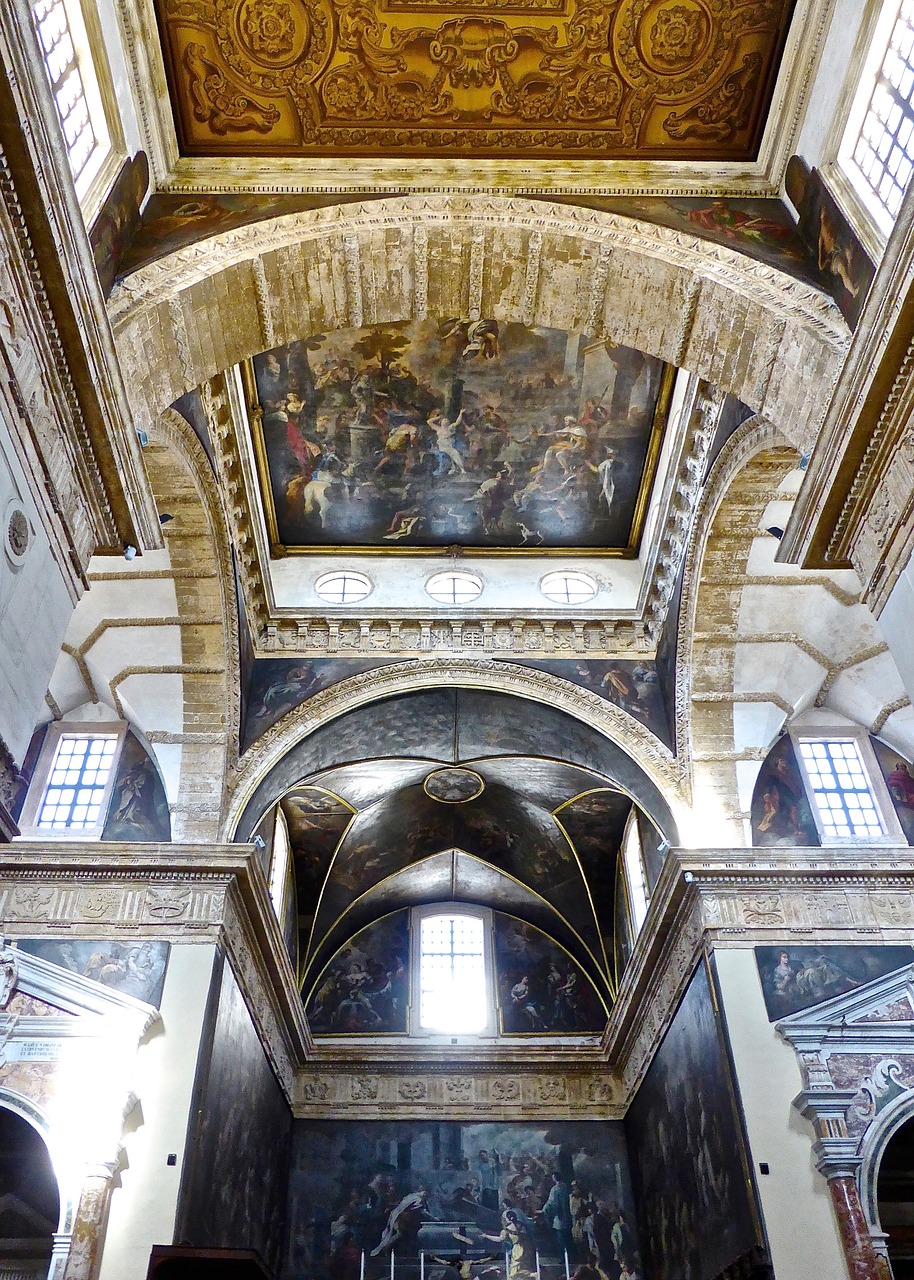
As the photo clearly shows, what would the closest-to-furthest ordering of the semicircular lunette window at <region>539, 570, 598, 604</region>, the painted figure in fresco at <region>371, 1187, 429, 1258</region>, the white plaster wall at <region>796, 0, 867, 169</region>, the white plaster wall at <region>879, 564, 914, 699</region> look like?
the white plaster wall at <region>879, 564, 914, 699</region>
the white plaster wall at <region>796, 0, 867, 169</region>
the semicircular lunette window at <region>539, 570, 598, 604</region>
the painted figure in fresco at <region>371, 1187, 429, 1258</region>

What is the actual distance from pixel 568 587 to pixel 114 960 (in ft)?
27.4

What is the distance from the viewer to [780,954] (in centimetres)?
1181

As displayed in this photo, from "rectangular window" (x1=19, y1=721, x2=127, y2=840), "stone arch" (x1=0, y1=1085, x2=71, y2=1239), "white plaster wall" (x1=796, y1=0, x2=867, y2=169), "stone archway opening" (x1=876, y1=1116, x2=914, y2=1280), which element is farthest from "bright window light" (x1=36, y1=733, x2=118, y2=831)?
"white plaster wall" (x1=796, y1=0, x2=867, y2=169)

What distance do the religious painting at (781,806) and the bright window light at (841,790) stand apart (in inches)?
8.3

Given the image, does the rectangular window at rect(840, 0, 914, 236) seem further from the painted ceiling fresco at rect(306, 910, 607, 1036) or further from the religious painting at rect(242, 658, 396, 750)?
the painted ceiling fresco at rect(306, 910, 607, 1036)

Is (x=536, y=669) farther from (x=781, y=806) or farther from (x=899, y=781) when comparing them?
(x=899, y=781)

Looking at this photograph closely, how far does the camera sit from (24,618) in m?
6.63

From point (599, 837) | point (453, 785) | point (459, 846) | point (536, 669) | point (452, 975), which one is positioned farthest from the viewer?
point (452, 975)

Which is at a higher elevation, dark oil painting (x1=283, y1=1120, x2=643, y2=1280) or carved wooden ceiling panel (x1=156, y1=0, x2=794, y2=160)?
carved wooden ceiling panel (x1=156, y1=0, x2=794, y2=160)

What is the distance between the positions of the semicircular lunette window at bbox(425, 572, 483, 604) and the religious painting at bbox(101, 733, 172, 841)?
4860mm

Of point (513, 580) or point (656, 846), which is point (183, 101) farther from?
point (656, 846)

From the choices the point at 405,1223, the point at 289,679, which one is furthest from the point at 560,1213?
the point at 289,679

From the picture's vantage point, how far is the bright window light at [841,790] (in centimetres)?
1387

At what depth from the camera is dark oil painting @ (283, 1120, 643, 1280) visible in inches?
623
